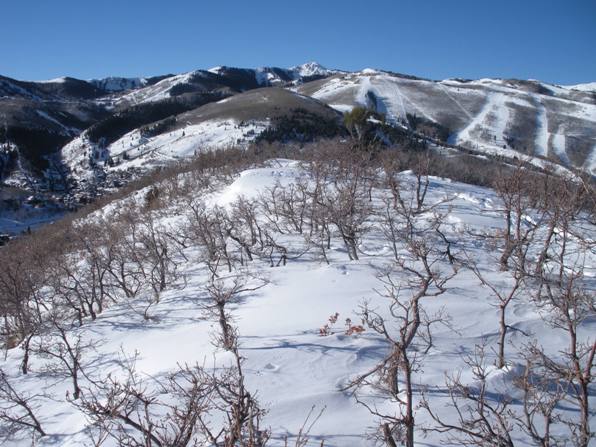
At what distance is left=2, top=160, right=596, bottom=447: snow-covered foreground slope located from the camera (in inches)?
411

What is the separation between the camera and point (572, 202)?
12945 millimetres

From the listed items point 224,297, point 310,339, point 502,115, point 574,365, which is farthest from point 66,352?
point 502,115

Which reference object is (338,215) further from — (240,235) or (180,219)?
(180,219)

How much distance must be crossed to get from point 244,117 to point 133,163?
4208cm

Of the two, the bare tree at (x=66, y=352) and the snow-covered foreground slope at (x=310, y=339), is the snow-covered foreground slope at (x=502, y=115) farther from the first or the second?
the bare tree at (x=66, y=352)

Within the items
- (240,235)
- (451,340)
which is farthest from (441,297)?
(240,235)

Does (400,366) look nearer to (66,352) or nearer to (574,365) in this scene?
(574,365)

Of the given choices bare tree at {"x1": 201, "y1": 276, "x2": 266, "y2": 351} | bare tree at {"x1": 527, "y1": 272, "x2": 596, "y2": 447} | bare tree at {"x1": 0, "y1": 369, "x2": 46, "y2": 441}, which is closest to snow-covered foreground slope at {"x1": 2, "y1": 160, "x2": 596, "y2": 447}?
bare tree at {"x1": 0, "y1": 369, "x2": 46, "y2": 441}

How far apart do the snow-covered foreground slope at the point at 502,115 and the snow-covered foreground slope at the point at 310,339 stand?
11159 centimetres

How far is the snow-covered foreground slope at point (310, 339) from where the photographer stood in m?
10.4

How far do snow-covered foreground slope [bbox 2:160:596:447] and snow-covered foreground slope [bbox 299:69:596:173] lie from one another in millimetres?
111586

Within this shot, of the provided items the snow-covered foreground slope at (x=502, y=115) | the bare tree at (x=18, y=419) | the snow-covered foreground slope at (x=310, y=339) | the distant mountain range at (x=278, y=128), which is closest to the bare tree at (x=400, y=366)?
the snow-covered foreground slope at (x=310, y=339)

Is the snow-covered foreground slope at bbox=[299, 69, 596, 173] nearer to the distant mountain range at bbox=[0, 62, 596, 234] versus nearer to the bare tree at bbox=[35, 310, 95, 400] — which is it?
the distant mountain range at bbox=[0, 62, 596, 234]

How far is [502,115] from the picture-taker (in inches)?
6398
